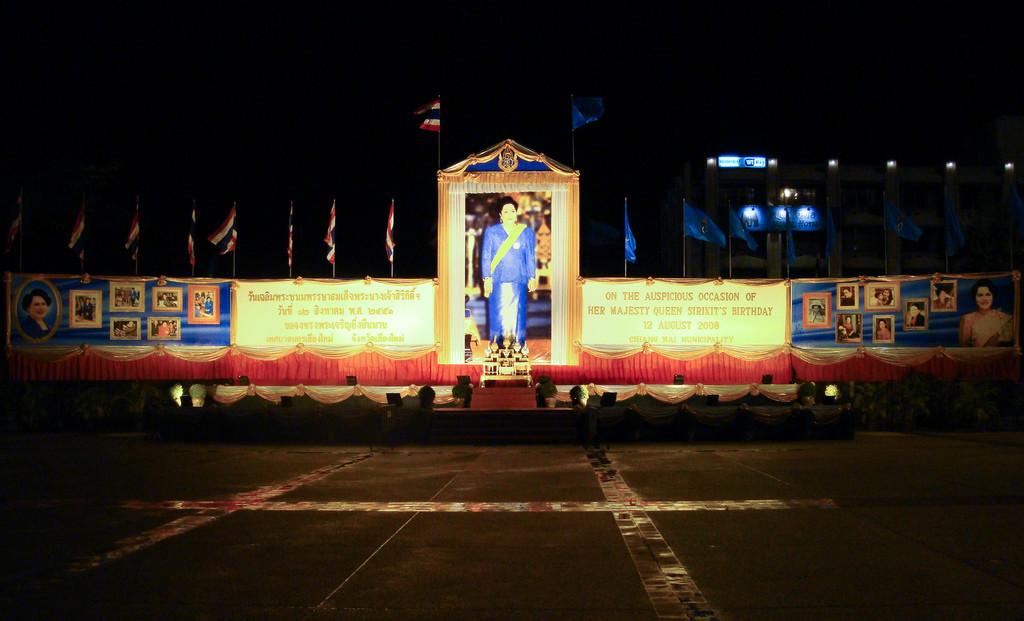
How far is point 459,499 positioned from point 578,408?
9.99 metres

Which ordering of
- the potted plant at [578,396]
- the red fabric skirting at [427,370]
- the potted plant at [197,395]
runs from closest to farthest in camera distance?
the potted plant at [578,396]
the potted plant at [197,395]
the red fabric skirting at [427,370]

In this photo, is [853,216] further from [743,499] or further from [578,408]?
[743,499]

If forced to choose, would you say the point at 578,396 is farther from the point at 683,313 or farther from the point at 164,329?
the point at 164,329

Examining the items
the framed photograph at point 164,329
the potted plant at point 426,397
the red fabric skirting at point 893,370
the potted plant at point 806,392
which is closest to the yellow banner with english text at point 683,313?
the red fabric skirting at point 893,370

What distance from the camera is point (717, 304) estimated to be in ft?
90.4

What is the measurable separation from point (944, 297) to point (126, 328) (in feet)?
84.6

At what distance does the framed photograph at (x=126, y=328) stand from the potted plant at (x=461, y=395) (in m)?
10.7

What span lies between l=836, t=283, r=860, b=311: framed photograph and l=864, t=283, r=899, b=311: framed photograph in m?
0.30

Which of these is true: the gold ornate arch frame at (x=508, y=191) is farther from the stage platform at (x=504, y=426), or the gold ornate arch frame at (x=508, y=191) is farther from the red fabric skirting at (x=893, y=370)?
the red fabric skirting at (x=893, y=370)

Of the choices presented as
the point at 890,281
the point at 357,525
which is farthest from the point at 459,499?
the point at 890,281

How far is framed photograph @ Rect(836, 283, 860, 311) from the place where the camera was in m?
26.8

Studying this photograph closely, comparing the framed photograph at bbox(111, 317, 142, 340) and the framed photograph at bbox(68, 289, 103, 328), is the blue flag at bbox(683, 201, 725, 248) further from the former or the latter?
the framed photograph at bbox(68, 289, 103, 328)

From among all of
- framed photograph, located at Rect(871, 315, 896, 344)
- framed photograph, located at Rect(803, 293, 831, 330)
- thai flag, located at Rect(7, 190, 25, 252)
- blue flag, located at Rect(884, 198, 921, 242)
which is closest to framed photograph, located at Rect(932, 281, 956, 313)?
framed photograph, located at Rect(871, 315, 896, 344)

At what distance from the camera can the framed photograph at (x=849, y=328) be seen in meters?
26.8
